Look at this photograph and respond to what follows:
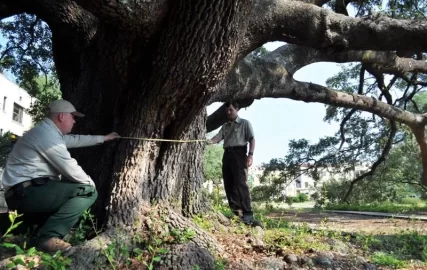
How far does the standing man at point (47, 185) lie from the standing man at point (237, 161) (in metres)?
2.45

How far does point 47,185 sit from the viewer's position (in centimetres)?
378

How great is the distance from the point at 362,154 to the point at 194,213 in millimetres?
11603

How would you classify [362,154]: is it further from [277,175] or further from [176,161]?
[176,161]

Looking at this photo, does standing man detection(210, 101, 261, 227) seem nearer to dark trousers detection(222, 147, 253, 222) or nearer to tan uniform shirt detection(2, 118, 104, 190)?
dark trousers detection(222, 147, 253, 222)

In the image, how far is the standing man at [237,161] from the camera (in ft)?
19.6

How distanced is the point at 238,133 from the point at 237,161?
41 centimetres

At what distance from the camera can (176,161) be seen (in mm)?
4793

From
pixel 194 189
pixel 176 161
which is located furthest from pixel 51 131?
pixel 194 189

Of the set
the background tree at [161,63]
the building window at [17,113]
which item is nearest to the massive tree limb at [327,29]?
the background tree at [161,63]

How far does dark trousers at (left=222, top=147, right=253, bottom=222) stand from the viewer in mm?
5980

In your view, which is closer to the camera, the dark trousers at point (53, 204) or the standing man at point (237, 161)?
the dark trousers at point (53, 204)

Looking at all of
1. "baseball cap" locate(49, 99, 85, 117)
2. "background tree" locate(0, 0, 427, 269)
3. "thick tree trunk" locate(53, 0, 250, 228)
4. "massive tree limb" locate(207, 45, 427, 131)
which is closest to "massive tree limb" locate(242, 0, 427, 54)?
"background tree" locate(0, 0, 427, 269)

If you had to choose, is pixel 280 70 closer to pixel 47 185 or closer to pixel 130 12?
pixel 130 12

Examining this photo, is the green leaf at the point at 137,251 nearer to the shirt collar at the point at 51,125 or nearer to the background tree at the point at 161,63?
the background tree at the point at 161,63
